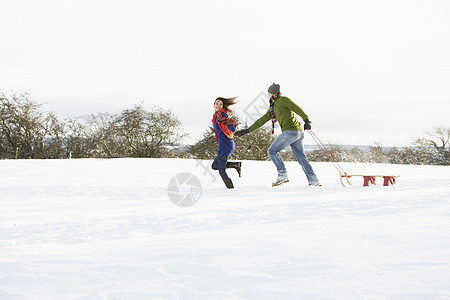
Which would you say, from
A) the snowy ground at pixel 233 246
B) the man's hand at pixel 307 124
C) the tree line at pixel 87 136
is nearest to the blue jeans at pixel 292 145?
the man's hand at pixel 307 124

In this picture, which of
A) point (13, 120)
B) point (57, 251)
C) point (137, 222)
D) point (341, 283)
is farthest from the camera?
point (13, 120)

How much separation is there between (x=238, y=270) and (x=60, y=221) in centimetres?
269

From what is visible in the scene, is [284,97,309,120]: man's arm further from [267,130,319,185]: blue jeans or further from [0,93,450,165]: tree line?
[0,93,450,165]: tree line

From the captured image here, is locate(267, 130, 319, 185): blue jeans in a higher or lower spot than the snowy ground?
higher

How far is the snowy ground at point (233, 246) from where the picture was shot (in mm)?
2420

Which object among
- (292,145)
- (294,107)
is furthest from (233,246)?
(292,145)

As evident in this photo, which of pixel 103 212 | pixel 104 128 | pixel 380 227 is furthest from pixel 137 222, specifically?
pixel 104 128

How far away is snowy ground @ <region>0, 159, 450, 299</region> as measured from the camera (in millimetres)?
2420

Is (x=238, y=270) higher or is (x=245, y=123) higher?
(x=245, y=123)

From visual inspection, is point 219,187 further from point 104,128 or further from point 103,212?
point 104,128

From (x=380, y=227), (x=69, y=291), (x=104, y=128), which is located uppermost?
(x=104, y=128)

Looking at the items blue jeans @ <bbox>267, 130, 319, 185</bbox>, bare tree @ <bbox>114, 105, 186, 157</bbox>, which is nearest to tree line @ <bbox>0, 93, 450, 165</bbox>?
bare tree @ <bbox>114, 105, 186, 157</bbox>

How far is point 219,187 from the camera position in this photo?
7398 millimetres

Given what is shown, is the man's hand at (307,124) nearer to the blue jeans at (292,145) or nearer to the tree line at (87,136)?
the blue jeans at (292,145)
